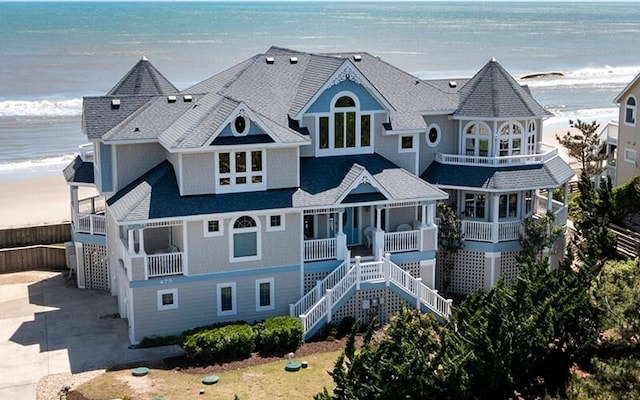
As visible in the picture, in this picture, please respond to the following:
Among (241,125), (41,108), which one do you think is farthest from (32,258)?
(41,108)

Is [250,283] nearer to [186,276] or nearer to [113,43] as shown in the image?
[186,276]

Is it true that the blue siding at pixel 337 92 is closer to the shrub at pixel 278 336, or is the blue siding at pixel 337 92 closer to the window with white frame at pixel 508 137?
the window with white frame at pixel 508 137

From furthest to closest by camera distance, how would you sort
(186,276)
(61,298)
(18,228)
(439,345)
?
(18,228) < (61,298) < (186,276) < (439,345)

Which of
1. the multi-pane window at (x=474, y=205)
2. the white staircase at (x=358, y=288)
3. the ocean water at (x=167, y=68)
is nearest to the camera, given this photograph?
the white staircase at (x=358, y=288)

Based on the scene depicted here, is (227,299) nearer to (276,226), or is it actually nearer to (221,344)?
(221,344)

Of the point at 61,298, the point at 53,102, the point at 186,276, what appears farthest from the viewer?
the point at 53,102

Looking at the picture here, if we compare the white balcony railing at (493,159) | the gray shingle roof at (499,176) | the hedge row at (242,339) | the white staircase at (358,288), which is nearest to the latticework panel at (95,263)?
the hedge row at (242,339)

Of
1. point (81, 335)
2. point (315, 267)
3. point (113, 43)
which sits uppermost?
point (113, 43)

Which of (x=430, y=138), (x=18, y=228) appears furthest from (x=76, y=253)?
(x=430, y=138)
